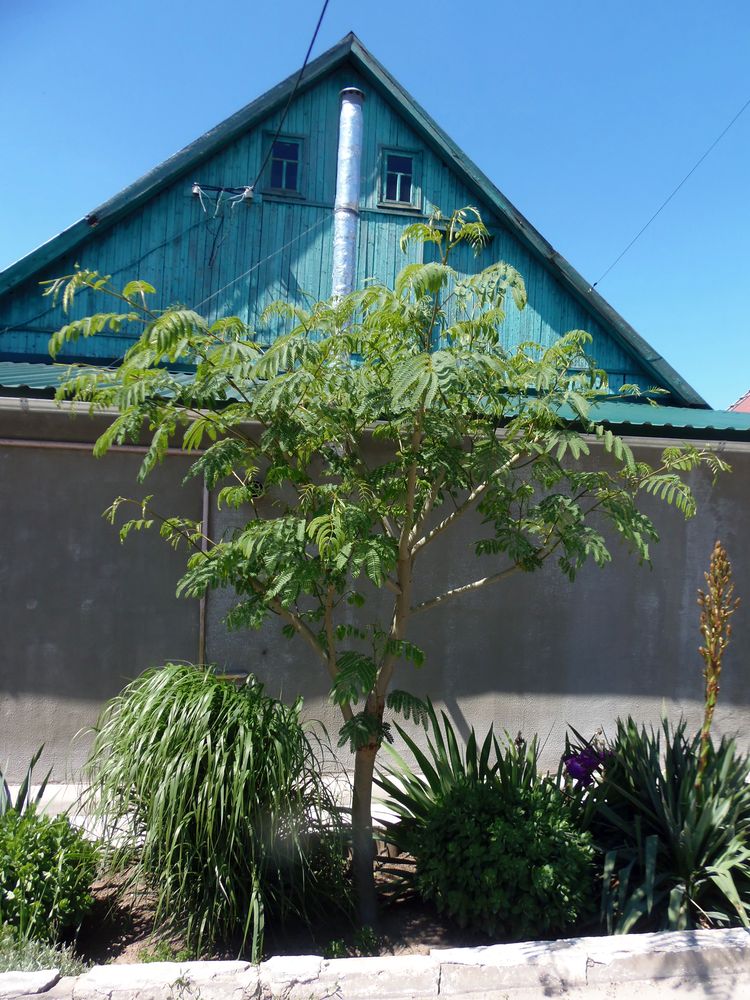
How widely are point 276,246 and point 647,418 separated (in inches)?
197

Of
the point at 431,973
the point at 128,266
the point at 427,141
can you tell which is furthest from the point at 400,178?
the point at 431,973

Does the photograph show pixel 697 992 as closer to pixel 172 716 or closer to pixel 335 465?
pixel 172 716

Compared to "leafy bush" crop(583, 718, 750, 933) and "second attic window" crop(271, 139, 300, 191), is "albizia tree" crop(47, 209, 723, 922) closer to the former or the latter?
"leafy bush" crop(583, 718, 750, 933)

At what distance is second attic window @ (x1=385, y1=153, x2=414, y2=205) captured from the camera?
32.9 feet

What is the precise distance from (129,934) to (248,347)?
296 centimetres

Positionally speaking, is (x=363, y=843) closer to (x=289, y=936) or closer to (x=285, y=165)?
(x=289, y=936)

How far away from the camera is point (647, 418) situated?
6.79m

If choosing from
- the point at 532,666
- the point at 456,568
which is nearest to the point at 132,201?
the point at 456,568

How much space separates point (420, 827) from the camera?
463 cm

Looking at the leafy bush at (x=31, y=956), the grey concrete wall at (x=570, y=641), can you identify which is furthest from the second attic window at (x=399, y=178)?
the leafy bush at (x=31, y=956)

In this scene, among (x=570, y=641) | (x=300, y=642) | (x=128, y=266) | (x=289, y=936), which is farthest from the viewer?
(x=128, y=266)

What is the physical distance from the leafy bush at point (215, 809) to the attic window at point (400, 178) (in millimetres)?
7466

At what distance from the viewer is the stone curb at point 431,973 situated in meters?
3.48

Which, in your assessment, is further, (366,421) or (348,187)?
(348,187)
